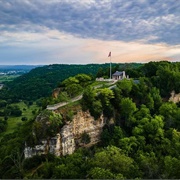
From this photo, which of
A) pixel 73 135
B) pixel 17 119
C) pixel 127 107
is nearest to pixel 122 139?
pixel 127 107

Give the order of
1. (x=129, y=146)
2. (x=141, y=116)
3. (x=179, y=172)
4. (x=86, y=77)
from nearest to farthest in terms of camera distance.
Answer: (x=179, y=172) < (x=129, y=146) < (x=141, y=116) < (x=86, y=77)

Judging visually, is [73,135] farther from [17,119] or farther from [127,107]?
[17,119]

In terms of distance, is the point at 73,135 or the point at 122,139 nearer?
the point at 122,139

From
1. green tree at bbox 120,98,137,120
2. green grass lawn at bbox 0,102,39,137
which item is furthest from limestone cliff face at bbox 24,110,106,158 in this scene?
green grass lawn at bbox 0,102,39,137

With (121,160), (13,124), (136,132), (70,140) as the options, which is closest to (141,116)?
(136,132)

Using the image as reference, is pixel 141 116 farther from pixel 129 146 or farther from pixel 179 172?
pixel 179 172

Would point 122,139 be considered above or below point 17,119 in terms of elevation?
above

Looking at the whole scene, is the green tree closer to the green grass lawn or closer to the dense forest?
the dense forest

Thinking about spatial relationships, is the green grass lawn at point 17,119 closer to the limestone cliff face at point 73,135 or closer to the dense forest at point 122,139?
the dense forest at point 122,139
